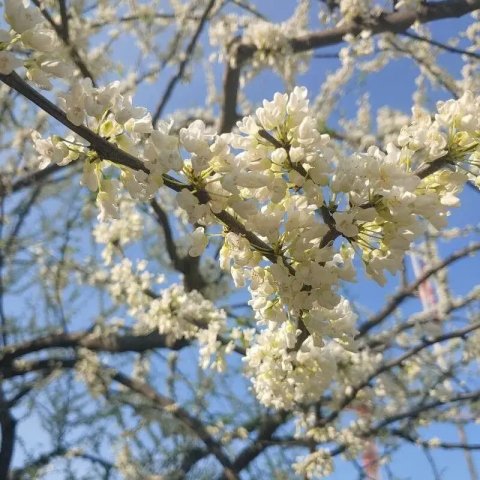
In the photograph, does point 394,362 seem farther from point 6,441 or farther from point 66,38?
point 6,441

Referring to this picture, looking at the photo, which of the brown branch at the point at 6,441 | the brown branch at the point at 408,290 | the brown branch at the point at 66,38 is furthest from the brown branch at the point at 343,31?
the brown branch at the point at 6,441

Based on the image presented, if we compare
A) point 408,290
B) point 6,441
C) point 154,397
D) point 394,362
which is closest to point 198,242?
point 394,362

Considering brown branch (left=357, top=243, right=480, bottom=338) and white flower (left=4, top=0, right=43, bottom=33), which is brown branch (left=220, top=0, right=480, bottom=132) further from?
white flower (left=4, top=0, right=43, bottom=33)

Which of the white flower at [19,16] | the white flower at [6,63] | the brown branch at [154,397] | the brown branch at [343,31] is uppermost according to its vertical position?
the brown branch at [343,31]

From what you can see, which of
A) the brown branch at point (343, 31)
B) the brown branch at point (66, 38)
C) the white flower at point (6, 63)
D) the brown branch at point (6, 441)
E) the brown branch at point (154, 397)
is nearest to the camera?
the white flower at point (6, 63)

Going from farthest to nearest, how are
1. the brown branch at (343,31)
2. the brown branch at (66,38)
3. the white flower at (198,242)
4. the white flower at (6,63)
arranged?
1. the brown branch at (66,38)
2. the brown branch at (343,31)
3. the white flower at (198,242)
4. the white flower at (6,63)

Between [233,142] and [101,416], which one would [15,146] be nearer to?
[101,416]

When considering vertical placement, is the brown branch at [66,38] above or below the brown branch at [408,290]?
above

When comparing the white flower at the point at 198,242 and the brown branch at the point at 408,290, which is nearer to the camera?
the white flower at the point at 198,242

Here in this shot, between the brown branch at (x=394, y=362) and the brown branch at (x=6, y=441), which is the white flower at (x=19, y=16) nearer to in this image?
the brown branch at (x=394, y=362)

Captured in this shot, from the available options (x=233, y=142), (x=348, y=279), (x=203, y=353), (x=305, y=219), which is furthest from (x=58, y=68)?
(x=203, y=353)

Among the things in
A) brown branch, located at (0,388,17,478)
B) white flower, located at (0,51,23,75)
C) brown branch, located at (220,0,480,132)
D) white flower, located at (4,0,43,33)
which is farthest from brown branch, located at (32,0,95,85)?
brown branch, located at (0,388,17,478)

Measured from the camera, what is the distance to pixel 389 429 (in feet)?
14.3

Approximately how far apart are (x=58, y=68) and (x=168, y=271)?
5611 millimetres
